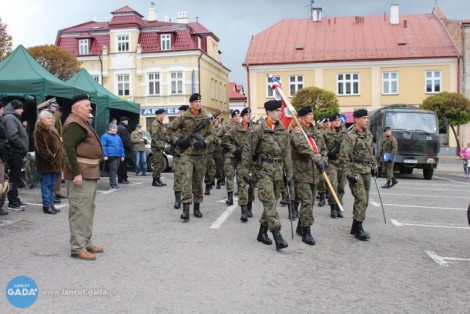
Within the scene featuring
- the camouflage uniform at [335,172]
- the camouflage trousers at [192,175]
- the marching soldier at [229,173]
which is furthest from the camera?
the marching soldier at [229,173]

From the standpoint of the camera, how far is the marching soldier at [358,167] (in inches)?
291

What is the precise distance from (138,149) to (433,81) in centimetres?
3096

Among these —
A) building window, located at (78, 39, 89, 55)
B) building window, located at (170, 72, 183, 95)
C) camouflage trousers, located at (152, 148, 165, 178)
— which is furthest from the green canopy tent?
building window, located at (78, 39, 89, 55)

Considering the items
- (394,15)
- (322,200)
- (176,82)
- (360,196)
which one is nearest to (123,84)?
(176,82)

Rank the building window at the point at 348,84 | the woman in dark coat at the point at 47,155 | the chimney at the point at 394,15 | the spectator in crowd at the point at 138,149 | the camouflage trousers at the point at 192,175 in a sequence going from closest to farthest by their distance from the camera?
the camouflage trousers at the point at 192,175
the woman in dark coat at the point at 47,155
the spectator in crowd at the point at 138,149
the building window at the point at 348,84
the chimney at the point at 394,15

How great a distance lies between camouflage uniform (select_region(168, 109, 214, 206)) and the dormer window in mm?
38987

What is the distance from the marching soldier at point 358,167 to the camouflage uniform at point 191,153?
2.37m

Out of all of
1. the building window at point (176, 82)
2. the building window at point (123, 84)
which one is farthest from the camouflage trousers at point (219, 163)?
the building window at point (123, 84)

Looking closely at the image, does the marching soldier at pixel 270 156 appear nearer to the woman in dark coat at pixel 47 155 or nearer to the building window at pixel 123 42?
the woman in dark coat at pixel 47 155

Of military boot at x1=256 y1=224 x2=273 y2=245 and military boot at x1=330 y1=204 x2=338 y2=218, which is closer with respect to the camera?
military boot at x1=256 y1=224 x2=273 y2=245

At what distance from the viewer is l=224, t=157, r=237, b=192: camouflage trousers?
10.6m

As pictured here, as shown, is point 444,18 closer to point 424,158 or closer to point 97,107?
point 424,158

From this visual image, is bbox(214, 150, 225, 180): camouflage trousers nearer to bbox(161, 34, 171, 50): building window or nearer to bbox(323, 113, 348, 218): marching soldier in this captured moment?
bbox(323, 113, 348, 218): marching soldier

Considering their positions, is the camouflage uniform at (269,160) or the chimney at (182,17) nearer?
the camouflage uniform at (269,160)
